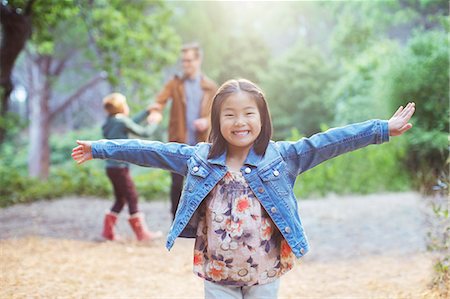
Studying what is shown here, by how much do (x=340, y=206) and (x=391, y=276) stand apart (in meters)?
3.48

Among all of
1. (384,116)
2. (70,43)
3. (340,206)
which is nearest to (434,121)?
(340,206)

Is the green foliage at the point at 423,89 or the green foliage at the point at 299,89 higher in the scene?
the green foliage at the point at 299,89

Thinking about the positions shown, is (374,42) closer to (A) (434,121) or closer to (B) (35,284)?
(A) (434,121)

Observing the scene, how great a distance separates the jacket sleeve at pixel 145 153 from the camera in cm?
228

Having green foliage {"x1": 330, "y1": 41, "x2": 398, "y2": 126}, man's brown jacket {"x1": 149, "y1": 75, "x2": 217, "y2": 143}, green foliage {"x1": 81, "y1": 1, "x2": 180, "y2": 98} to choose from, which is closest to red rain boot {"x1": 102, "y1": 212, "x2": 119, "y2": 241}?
man's brown jacket {"x1": 149, "y1": 75, "x2": 217, "y2": 143}

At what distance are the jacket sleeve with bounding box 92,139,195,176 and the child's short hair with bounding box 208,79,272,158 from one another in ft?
0.38

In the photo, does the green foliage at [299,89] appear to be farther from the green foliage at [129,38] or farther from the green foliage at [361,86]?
the green foliage at [129,38]

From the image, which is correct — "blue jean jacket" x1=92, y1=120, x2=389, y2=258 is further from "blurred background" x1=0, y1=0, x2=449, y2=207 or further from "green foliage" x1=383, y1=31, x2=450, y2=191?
"green foliage" x1=383, y1=31, x2=450, y2=191

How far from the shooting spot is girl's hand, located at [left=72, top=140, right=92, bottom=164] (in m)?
2.26

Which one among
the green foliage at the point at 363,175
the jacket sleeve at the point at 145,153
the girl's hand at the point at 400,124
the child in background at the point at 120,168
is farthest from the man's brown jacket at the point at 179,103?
the green foliage at the point at 363,175

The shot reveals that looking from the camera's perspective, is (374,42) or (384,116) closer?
(384,116)

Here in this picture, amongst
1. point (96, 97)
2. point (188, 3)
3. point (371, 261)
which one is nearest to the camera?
point (371, 261)

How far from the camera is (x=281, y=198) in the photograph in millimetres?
2203

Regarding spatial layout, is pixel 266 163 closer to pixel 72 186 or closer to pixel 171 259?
pixel 171 259
